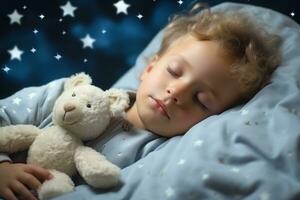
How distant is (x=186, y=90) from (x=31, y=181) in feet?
1.11

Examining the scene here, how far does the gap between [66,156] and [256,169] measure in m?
0.34

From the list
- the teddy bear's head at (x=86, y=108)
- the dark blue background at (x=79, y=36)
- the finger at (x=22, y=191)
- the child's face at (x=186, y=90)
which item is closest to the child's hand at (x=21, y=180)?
the finger at (x=22, y=191)

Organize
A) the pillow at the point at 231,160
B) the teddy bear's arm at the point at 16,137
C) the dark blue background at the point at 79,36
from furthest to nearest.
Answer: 1. the dark blue background at the point at 79,36
2. the teddy bear's arm at the point at 16,137
3. the pillow at the point at 231,160

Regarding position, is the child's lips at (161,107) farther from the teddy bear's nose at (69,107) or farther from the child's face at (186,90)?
the teddy bear's nose at (69,107)

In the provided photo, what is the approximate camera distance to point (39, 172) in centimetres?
82

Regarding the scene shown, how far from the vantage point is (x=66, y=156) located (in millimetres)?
848

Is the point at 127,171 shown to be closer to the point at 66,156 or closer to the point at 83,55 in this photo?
the point at 66,156

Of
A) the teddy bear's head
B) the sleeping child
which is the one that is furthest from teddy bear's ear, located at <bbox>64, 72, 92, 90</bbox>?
the sleeping child

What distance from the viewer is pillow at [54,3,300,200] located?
77 cm

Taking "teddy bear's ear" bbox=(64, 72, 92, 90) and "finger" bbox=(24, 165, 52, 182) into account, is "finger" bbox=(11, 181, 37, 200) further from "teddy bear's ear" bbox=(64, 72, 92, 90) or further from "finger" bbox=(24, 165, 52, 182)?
"teddy bear's ear" bbox=(64, 72, 92, 90)

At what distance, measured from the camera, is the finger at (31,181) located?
0.81m

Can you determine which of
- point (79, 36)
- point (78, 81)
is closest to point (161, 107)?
point (78, 81)

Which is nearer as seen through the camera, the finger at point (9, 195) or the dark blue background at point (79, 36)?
the finger at point (9, 195)

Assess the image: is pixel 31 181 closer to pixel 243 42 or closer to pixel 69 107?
pixel 69 107
